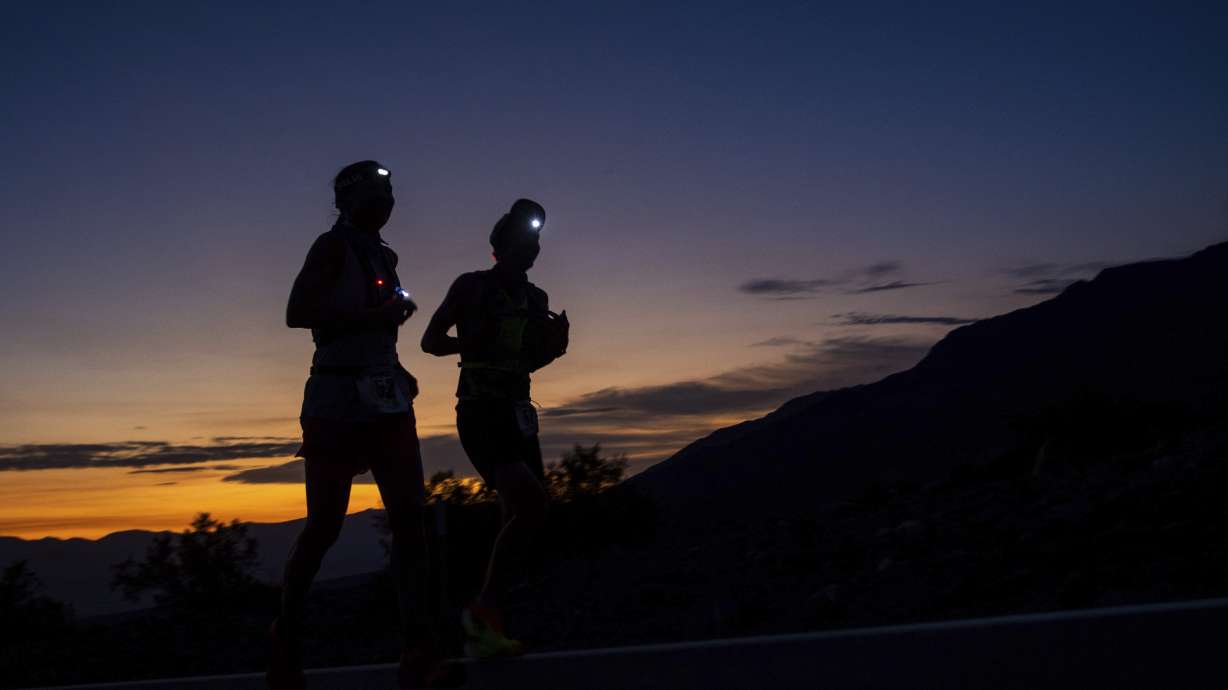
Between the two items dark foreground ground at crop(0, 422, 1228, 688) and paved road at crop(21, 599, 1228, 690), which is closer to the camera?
paved road at crop(21, 599, 1228, 690)

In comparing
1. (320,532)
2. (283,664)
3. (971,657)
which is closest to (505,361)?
(320,532)

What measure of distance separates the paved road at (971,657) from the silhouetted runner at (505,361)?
1033 millimetres

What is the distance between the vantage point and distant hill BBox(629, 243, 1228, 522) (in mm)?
40463

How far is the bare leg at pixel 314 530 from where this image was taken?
4.52m

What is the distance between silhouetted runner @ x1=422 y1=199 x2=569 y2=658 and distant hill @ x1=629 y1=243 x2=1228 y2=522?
85.7 feet

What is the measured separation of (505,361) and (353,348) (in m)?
0.71

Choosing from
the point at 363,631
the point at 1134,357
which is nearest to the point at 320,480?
the point at 363,631

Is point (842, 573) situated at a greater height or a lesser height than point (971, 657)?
lesser

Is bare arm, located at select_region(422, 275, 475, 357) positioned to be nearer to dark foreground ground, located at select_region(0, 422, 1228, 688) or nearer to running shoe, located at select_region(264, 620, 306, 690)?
running shoe, located at select_region(264, 620, 306, 690)

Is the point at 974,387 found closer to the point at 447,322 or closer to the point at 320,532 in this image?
the point at 447,322

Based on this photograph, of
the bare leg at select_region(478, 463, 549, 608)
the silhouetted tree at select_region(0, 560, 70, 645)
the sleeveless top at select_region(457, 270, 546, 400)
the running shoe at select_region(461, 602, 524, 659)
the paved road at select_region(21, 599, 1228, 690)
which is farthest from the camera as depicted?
the silhouetted tree at select_region(0, 560, 70, 645)

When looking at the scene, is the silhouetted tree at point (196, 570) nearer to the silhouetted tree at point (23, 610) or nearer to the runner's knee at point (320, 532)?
the silhouetted tree at point (23, 610)

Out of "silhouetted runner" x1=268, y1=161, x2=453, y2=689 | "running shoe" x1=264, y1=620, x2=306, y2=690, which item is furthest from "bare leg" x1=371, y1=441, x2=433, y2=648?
"running shoe" x1=264, y1=620, x2=306, y2=690

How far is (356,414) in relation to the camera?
4.53 meters
